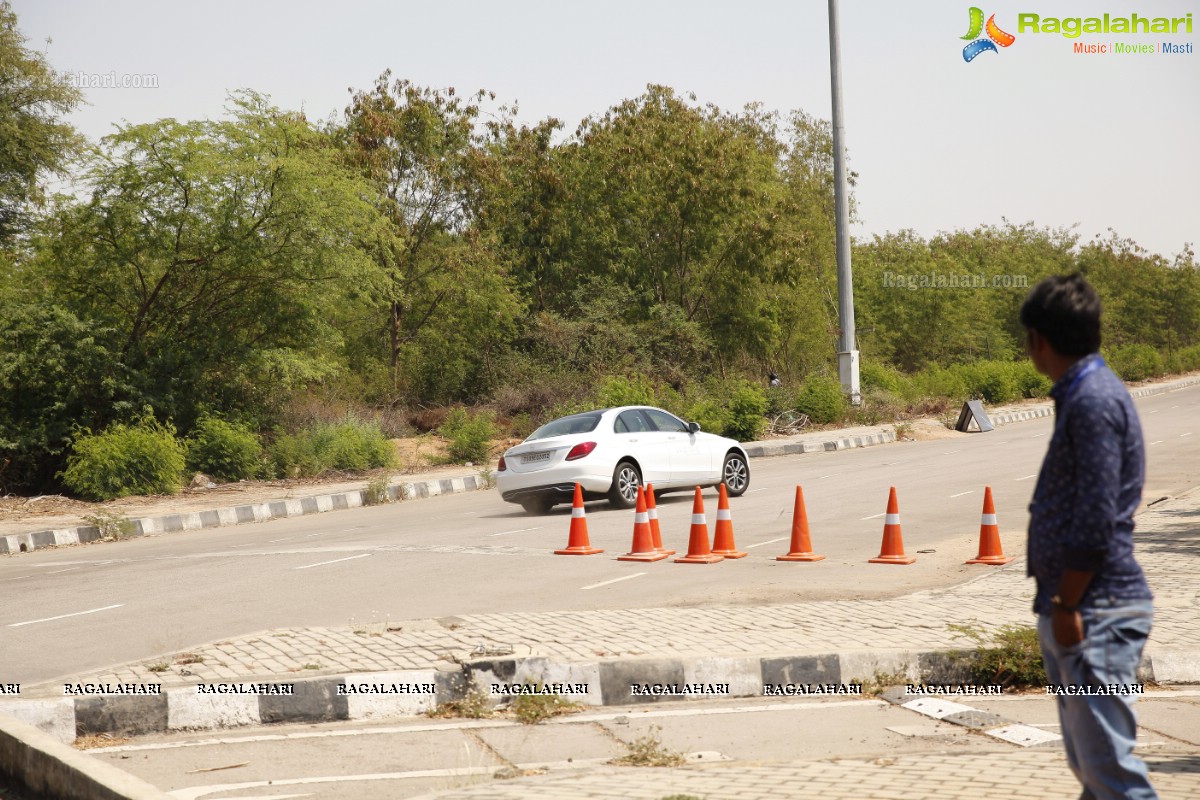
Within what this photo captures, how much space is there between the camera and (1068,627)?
329 cm

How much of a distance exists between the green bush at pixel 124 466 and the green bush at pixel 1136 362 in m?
46.8

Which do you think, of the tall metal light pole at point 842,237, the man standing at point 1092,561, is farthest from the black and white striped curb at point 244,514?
the man standing at point 1092,561

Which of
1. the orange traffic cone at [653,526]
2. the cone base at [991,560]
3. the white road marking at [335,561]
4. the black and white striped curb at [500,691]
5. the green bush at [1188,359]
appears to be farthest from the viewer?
the green bush at [1188,359]

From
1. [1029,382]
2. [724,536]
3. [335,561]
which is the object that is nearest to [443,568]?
[335,561]

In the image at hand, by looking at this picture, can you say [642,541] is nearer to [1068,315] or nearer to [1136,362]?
[1068,315]

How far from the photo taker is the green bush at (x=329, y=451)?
Answer: 80.0 feet

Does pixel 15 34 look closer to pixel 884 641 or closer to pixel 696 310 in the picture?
pixel 696 310

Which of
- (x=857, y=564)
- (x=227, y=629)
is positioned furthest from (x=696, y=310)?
(x=227, y=629)

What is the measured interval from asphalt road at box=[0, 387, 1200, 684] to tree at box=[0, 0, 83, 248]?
13.3 metres

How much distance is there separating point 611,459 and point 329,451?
32.1 ft

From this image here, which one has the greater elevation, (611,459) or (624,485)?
(611,459)

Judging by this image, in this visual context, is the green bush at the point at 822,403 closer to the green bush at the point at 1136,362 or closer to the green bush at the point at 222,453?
the green bush at the point at 222,453

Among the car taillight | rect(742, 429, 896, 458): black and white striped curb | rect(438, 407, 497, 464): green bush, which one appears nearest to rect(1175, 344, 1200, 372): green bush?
rect(742, 429, 896, 458): black and white striped curb

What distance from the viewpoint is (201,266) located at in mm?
24859
